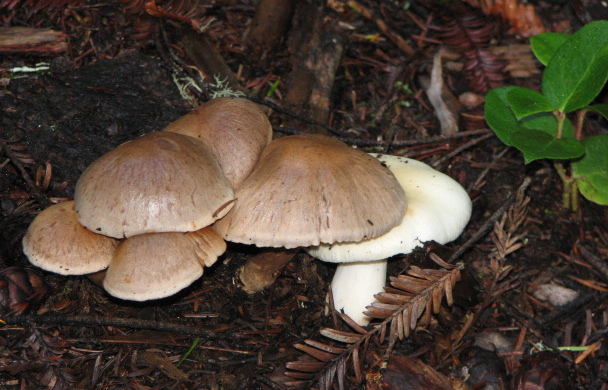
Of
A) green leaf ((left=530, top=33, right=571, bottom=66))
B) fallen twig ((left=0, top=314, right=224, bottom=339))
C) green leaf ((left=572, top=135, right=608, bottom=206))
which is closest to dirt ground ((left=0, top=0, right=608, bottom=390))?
fallen twig ((left=0, top=314, right=224, bottom=339))

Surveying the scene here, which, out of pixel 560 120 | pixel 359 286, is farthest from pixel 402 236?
pixel 560 120

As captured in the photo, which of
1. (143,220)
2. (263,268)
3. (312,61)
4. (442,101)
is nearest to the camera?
(143,220)

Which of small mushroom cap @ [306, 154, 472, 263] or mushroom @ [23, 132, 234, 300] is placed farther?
small mushroom cap @ [306, 154, 472, 263]

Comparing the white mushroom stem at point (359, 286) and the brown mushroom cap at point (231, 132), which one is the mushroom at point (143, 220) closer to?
the brown mushroom cap at point (231, 132)

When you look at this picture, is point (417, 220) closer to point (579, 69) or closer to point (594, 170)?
point (579, 69)

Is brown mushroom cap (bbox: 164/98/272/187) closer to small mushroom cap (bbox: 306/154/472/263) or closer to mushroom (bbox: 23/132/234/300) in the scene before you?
mushroom (bbox: 23/132/234/300)

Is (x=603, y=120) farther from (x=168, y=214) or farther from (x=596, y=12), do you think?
(x=168, y=214)

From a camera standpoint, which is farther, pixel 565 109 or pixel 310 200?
pixel 565 109
